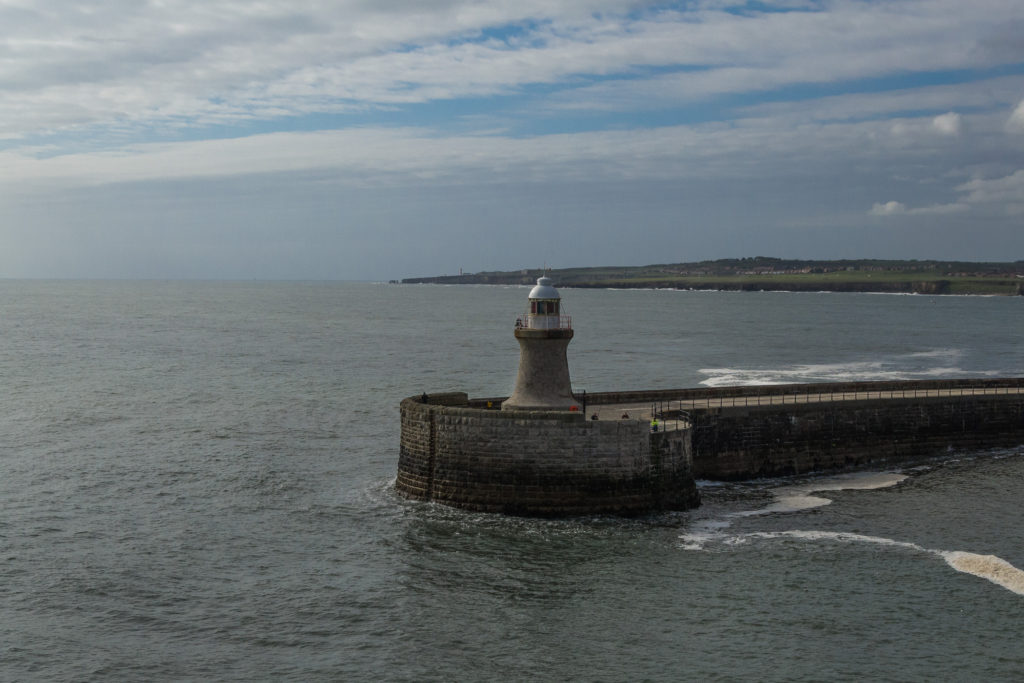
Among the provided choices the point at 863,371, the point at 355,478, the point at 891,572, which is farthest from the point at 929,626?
the point at 863,371

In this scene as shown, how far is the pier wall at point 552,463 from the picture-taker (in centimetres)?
2608

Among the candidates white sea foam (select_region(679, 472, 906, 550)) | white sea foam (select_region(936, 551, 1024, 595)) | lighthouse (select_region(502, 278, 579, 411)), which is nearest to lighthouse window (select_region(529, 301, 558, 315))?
lighthouse (select_region(502, 278, 579, 411))

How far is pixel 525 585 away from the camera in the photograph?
21625 millimetres

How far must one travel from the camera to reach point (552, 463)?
85.6 ft

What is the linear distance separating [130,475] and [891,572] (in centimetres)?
2243

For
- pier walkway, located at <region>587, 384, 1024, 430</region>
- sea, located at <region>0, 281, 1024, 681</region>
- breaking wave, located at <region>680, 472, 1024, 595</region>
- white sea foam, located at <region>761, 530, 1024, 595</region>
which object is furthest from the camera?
pier walkway, located at <region>587, 384, 1024, 430</region>

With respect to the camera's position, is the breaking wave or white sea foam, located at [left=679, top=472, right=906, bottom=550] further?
white sea foam, located at [left=679, top=472, right=906, bottom=550]

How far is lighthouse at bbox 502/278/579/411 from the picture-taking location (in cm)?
2916

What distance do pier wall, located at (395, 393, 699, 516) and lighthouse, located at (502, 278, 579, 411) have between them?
2817 millimetres

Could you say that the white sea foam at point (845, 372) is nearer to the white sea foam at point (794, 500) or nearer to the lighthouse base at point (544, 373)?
the white sea foam at point (794, 500)

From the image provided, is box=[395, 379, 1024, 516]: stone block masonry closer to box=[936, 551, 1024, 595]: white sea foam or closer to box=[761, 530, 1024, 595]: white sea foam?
box=[761, 530, 1024, 595]: white sea foam

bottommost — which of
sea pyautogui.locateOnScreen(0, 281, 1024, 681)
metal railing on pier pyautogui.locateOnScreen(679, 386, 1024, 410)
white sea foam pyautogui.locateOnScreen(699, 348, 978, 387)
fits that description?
sea pyautogui.locateOnScreen(0, 281, 1024, 681)

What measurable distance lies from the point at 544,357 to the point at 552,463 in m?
4.22

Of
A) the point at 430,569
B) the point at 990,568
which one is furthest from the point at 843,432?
the point at 430,569
